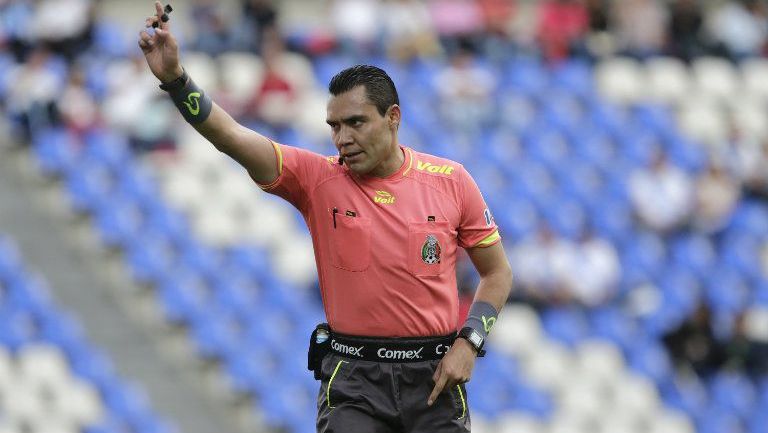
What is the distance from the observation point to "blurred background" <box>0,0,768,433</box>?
13.8 m

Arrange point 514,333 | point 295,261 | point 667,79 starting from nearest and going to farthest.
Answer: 1. point 295,261
2. point 514,333
3. point 667,79

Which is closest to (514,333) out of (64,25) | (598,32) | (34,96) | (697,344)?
(697,344)

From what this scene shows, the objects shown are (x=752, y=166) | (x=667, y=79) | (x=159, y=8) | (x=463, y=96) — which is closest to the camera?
(x=159, y=8)

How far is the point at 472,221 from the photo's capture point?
575 cm

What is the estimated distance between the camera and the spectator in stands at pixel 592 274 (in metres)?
15.7

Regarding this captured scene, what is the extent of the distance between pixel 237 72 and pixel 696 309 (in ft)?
18.9

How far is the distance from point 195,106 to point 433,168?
3.41 ft

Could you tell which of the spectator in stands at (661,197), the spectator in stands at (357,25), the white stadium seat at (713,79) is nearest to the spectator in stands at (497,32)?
the spectator in stands at (357,25)

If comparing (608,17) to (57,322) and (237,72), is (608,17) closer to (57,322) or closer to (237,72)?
(237,72)

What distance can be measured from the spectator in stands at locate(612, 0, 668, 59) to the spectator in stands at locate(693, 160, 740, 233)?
9.14ft

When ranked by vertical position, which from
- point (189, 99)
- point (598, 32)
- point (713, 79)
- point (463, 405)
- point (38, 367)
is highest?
point (598, 32)

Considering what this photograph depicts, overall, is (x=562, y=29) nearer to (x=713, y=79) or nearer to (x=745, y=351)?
(x=713, y=79)

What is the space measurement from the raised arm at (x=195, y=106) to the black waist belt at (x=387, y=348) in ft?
2.46

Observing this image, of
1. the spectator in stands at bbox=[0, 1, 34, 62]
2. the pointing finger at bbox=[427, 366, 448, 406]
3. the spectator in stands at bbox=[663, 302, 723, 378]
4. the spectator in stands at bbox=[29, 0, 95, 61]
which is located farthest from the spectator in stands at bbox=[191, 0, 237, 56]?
the pointing finger at bbox=[427, 366, 448, 406]
